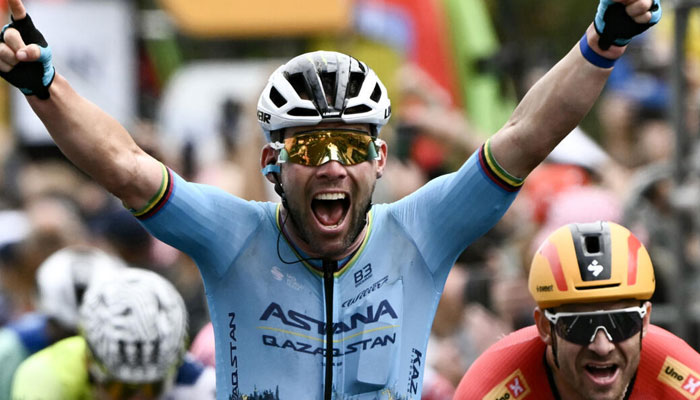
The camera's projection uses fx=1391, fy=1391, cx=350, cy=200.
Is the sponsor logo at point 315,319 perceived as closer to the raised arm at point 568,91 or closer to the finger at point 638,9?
the raised arm at point 568,91

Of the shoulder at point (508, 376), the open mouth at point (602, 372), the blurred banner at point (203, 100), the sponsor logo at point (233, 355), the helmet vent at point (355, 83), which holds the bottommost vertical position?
Result: the blurred banner at point (203, 100)

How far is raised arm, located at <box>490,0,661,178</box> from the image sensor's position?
4.88m

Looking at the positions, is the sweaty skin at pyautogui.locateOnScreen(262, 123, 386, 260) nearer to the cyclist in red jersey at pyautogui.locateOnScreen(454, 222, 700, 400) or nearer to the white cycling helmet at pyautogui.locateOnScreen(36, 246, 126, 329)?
the cyclist in red jersey at pyautogui.locateOnScreen(454, 222, 700, 400)

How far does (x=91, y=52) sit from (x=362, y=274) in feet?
41.6

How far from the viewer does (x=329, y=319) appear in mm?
5156

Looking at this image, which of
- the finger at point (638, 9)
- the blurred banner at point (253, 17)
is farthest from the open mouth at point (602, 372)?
the blurred banner at point (253, 17)

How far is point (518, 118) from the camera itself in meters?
5.09

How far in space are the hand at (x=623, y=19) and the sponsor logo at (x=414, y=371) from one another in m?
1.35

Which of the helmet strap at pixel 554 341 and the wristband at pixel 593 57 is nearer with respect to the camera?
the wristband at pixel 593 57

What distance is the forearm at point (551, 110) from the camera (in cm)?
497

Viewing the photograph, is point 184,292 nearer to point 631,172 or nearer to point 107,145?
point 631,172

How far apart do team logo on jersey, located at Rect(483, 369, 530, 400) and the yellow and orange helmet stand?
1.11 feet

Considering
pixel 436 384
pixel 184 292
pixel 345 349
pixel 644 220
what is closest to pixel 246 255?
pixel 345 349

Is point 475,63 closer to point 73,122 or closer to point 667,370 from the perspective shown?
point 667,370
